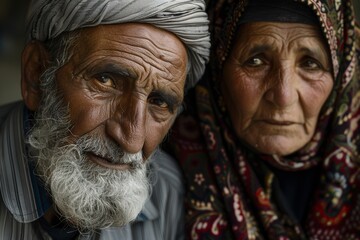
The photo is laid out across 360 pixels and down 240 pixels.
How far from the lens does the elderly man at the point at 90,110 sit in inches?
76.4

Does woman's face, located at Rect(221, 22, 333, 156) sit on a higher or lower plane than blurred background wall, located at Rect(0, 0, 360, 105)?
higher

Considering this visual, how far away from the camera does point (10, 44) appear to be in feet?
17.8

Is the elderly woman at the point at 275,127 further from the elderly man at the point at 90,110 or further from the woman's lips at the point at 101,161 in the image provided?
the woman's lips at the point at 101,161

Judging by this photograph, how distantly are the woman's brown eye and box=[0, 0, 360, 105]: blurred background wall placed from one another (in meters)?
3.16

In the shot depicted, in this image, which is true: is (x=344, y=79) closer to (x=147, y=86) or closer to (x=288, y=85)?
(x=288, y=85)

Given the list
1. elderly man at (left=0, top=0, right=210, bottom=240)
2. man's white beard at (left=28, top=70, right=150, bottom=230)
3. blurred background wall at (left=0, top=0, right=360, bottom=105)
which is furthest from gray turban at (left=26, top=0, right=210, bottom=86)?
blurred background wall at (left=0, top=0, right=360, bottom=105)

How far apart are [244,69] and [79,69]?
2.31 ft

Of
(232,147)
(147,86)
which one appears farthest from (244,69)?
(147,86)

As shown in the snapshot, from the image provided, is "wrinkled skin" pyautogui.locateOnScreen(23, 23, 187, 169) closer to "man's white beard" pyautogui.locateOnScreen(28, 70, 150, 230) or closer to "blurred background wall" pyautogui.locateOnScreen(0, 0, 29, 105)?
"man's white beard" pyautogui.locateOnScreen(28, 70, 150, 230)

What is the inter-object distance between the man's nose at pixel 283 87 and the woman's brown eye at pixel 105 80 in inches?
25.8

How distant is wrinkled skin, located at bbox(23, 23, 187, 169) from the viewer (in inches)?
76.3

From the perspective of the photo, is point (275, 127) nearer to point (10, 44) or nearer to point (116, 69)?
point (116, 69)

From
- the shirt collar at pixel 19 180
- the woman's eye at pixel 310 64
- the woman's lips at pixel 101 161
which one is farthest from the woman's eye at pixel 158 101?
the woman's eye at pixel 310 64

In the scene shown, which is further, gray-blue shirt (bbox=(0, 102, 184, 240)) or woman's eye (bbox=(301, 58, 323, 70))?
woman's eye (bbox=(301, 58, 323, 70))
